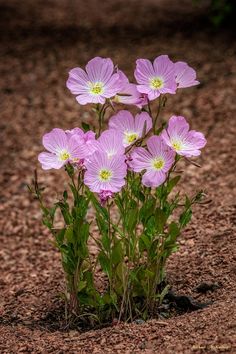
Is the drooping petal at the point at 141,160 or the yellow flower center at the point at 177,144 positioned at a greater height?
the yellow flower center at the point at 177,144

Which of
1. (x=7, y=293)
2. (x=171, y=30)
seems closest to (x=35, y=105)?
(x=171, y=30)

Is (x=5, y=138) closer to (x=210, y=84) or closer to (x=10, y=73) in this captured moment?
(x=10, y=73)

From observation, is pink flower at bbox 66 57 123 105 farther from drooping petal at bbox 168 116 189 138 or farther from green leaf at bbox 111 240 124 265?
green leaf at bbox 111 240 124 265

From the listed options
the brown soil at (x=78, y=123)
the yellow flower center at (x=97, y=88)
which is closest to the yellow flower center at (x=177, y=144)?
the yellow flower center at (x=97, y=88)

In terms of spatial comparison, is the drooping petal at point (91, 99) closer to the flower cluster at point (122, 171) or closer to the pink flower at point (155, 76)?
the flower cluster at point (122, 171)

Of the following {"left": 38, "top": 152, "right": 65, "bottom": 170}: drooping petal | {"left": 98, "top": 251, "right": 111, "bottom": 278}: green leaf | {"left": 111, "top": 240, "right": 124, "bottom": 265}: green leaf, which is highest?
{"left": 38, "top": 152, "right": 65, "bottom": 170}: drooping petal

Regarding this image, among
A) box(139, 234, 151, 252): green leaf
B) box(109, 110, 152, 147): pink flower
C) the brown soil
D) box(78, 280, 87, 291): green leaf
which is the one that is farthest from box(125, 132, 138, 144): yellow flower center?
the brown soil

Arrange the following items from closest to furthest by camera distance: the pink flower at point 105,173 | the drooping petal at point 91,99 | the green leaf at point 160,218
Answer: the pink flower at point 105,173 → the drooping petal at point 91,99 → the green leaf at point 160,218
